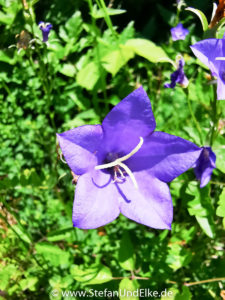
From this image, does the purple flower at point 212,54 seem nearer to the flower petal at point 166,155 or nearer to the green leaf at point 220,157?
the flower petal at point 166,155

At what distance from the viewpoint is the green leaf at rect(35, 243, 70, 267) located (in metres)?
1.66

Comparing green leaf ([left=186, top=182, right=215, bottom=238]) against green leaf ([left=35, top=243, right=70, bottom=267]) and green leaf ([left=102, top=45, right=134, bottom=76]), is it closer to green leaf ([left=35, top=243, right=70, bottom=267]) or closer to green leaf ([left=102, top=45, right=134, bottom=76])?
green leaf ([left=35, top=243, right=70, bottom=267])

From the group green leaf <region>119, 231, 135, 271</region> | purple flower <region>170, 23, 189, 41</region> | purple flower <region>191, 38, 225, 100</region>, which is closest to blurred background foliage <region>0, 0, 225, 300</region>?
green leaf <region>119, 231, 135, 271</region>

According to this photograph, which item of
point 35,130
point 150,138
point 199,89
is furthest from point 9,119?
point 199,89

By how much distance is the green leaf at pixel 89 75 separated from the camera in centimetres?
210

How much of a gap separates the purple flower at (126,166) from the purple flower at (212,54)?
236 mm

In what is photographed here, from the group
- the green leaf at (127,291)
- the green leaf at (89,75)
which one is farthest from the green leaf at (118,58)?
the green leaf at (127,291)

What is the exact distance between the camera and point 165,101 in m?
2.40

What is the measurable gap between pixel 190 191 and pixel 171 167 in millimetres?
417

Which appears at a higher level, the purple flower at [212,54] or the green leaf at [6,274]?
the purple flower at [212,54]

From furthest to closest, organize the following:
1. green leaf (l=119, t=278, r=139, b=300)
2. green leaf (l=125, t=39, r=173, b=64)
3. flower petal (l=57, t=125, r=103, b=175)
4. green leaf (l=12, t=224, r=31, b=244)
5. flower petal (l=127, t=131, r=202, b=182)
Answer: green leaf (l=125, t=39, r=173, b=64) < green leaf (l=12, t=224, r=31, b=244) < green leaf (l=119, t=278, r=139, b=300) < flower petal (l=127, t=131, r=202, b=182) < flower petal (l=57, t=125, r=103, b=175)

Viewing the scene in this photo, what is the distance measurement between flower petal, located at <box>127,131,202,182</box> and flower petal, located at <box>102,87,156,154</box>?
0.05 m

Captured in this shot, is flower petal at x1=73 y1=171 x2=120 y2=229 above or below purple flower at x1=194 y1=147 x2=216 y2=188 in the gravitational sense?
above

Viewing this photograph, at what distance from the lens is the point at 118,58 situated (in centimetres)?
201
